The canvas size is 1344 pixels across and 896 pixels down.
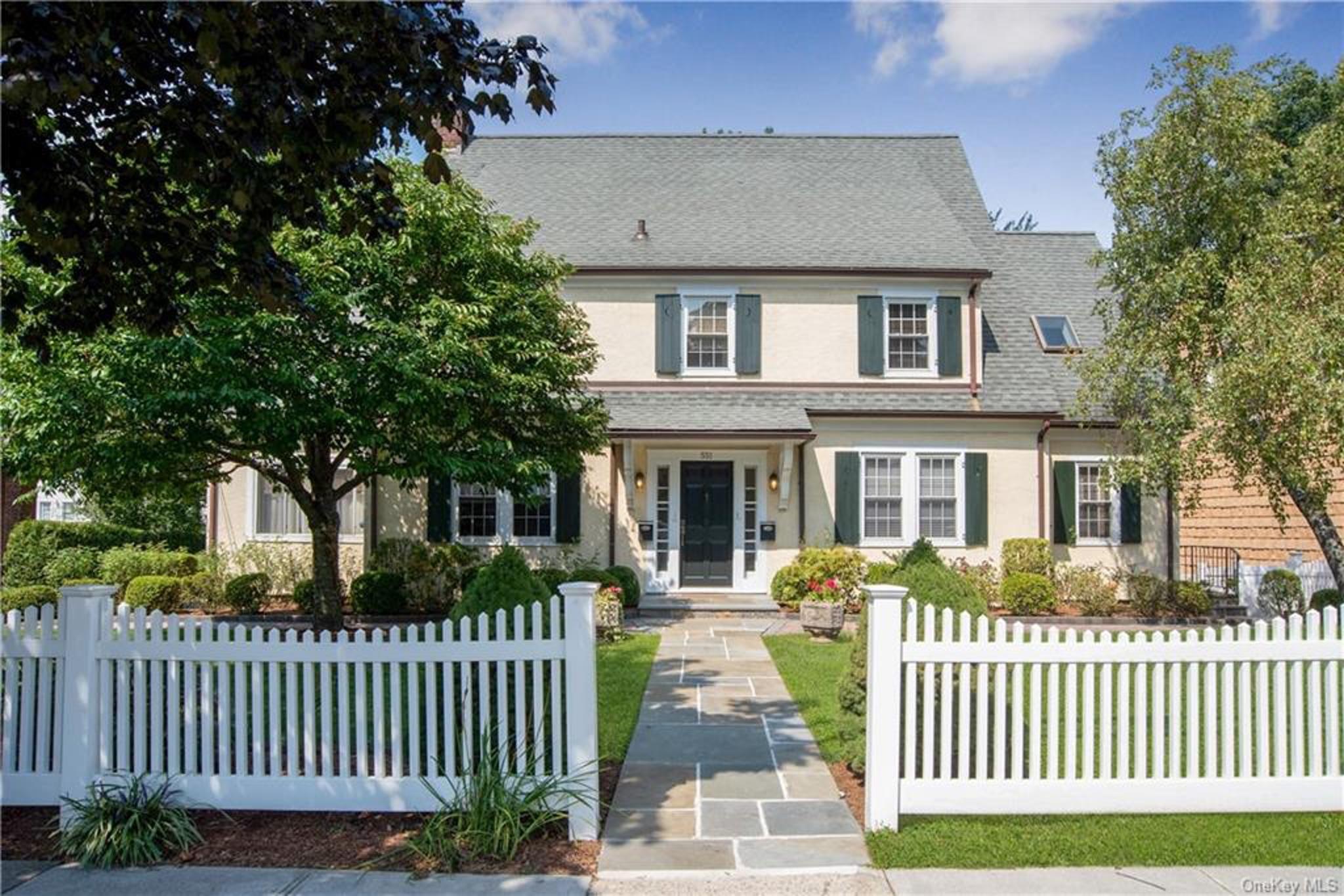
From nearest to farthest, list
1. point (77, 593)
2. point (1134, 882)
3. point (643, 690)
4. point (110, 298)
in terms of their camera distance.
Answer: point (1134, 882)
point (77, 593)
point (110, 298)
point (643, 690)

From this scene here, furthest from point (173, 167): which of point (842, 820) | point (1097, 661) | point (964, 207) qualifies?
point (964, 207)

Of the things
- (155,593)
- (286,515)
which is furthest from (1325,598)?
(155,593)

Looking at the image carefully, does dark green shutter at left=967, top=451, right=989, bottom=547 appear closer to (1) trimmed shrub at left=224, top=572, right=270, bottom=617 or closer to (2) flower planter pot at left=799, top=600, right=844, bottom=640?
(2) flower planter pot at left=799, top=600, right=844, bottom=640

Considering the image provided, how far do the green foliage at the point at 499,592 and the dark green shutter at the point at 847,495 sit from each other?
9.35m

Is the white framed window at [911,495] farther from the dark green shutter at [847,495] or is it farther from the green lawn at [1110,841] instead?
the green lawn at [1110,841]

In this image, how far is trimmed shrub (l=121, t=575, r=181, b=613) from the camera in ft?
40.5

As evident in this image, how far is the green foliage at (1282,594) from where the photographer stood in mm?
12320

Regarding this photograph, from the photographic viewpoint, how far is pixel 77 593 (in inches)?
190

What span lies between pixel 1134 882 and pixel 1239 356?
6961 mm

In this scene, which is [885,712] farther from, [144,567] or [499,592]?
[144,567]

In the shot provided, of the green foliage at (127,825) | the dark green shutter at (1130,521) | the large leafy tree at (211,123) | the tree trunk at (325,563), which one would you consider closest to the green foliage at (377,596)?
the tree trunk at (325,563)

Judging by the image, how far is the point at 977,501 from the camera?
14.0 meters

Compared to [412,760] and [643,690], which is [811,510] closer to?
[643,690]

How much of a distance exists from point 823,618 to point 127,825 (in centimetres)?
827
